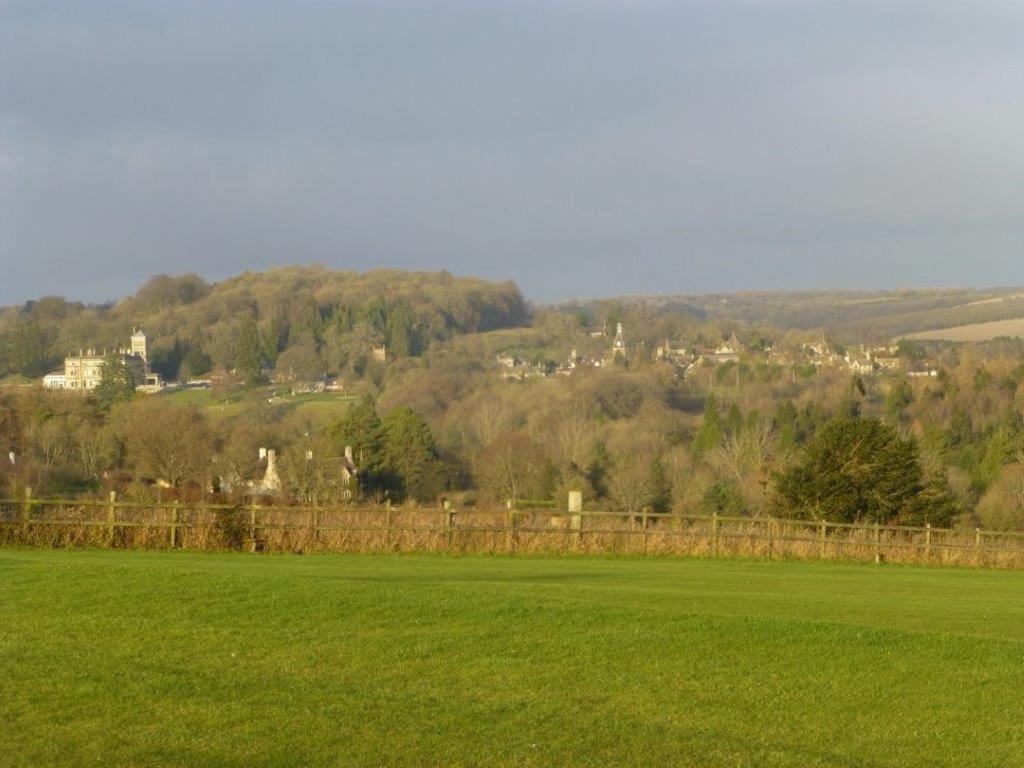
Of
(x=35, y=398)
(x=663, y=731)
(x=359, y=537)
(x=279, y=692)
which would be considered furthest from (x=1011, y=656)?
(x=35, y=398)

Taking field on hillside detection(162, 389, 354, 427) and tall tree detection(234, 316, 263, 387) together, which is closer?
field on hillside detection(162, 389, 354, 427)

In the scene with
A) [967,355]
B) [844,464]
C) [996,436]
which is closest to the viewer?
[844,464]

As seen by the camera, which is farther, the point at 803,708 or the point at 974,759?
the point at 803,708

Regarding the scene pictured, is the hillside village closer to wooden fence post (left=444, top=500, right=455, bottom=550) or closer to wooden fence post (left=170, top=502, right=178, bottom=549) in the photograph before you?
wooden fence post (left=444, top=500, right=455, bottom=550)

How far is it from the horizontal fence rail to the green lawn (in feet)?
28.8

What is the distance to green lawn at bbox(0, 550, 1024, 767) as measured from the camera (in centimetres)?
1002

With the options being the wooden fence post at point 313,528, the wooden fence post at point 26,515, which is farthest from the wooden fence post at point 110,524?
the wooden fence post at point 313,528

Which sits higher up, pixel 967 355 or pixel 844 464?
pixel 967 355

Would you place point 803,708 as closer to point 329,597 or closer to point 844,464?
point 329,597

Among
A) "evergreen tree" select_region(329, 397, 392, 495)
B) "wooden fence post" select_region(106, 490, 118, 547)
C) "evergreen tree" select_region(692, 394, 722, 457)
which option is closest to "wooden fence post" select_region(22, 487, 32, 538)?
"wooden fence post" select_region(106, 490, 118, 547)

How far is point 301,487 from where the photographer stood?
215ft

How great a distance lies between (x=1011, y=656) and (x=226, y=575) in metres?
9.65

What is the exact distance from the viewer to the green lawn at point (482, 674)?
10.0 meters

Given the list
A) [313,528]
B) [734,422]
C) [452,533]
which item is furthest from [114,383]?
[313,528]
